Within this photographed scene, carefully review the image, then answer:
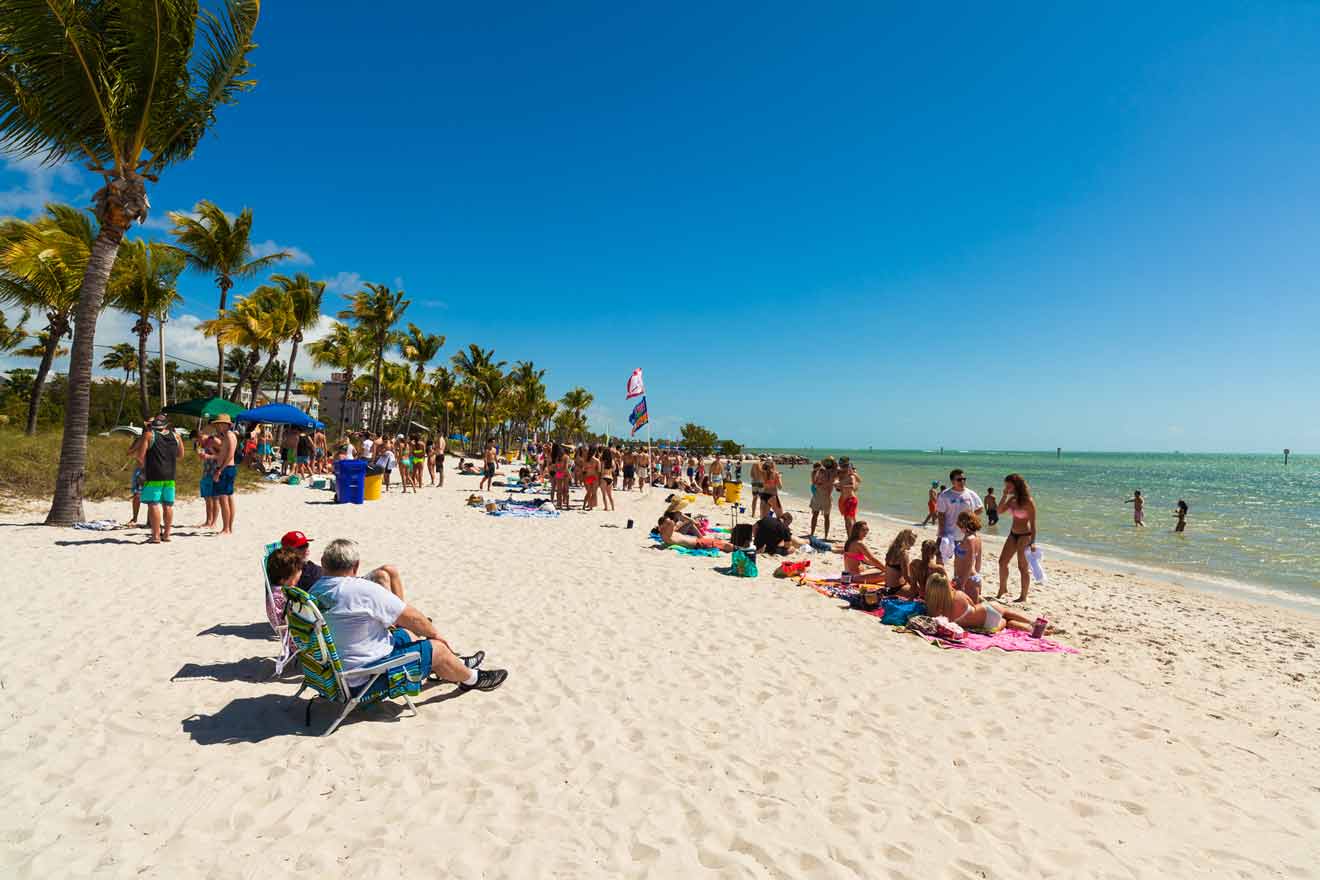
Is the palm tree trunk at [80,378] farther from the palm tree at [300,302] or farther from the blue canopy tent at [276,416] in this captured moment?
the palm tree at [300,302]

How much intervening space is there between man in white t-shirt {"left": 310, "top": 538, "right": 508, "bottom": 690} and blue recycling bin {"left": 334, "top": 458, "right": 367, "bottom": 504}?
11165 millimetres

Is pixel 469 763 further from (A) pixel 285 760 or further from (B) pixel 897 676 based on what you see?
(B) pixel 897 676

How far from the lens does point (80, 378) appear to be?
28.5ft

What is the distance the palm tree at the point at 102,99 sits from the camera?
808 centimetres

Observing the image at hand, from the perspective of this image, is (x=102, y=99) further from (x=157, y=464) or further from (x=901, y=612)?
(x=901, y=612)

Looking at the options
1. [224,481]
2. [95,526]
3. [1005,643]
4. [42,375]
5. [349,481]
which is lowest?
[1005,643]

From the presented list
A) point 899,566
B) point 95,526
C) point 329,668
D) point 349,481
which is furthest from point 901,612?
point 349,481

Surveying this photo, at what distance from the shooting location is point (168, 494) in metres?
7.71

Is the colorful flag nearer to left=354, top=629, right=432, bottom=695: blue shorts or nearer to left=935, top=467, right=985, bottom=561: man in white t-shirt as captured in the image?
left=935, top=467, right=985, bottom=561: man in white t-shirt

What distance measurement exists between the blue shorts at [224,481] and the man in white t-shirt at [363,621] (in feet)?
20.9

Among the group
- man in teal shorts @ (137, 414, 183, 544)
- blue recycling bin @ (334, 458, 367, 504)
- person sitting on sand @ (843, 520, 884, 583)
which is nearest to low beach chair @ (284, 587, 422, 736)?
man in teal shorts @ (137, 414, 183, 544)

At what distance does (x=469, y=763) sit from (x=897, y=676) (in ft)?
11.4

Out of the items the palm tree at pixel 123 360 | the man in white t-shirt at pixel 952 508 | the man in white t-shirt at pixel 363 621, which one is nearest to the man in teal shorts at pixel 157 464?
the man in white t-shirt at pixel 363 621

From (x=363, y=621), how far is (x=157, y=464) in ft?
20.3
